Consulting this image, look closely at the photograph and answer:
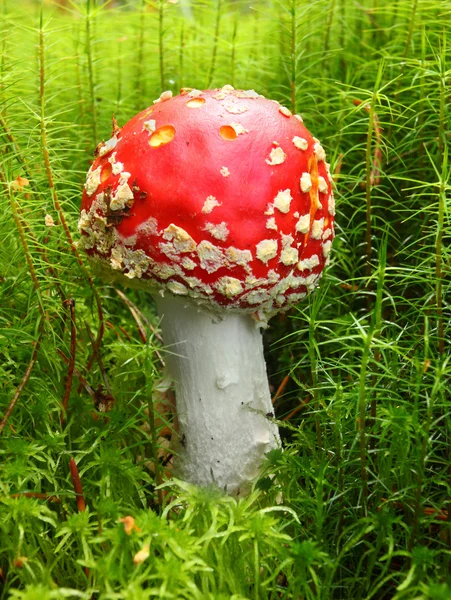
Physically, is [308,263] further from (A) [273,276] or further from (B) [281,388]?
(B) [281,388]

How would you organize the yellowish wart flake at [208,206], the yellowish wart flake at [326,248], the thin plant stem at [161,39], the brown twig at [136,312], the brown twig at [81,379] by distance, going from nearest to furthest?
1. the yellowish wart flake at [208,206]
2. the yellowish wart flake at [326,248]
3. the brown twig at [81,379]
4. the brown twig at [136,312]
5. the thin plant stem at [161,39]

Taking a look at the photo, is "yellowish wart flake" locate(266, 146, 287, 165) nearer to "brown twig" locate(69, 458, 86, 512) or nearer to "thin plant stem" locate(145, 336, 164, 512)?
"thin plant stem" locate(145, 336, 164, 512)

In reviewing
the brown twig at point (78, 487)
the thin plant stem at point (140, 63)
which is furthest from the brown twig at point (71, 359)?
the thin plant stem at point (140, 63)

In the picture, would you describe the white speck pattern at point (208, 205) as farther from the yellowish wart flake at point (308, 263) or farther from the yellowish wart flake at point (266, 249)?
the yellowish wart flake at point (308, 263)

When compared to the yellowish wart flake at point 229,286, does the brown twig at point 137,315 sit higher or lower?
lower

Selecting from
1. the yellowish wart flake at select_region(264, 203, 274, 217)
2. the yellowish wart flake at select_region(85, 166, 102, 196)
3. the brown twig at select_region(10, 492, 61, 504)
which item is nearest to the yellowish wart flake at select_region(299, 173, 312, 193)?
the yellowish wart flake at select_region(264, 203, 274, 217)

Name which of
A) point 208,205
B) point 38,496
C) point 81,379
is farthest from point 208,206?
point 38,496
